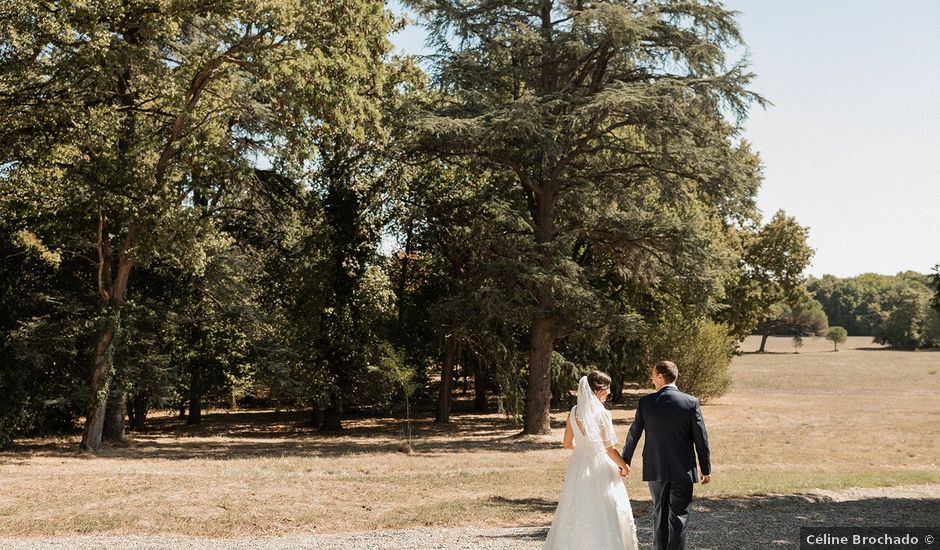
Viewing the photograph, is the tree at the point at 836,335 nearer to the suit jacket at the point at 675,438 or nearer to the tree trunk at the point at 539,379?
the tree trunk at the point at 539,379

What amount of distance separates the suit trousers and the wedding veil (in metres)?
0.55

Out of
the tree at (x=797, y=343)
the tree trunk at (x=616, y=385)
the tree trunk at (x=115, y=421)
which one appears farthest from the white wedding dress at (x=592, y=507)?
the tree at (x=797, y=343)

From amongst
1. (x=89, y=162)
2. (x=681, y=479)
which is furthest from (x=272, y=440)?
(x=681, y=479)

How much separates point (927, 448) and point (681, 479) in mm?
17674

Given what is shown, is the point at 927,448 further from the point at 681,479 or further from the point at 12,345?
the point at 12,345

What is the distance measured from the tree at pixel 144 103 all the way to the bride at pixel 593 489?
12.5m

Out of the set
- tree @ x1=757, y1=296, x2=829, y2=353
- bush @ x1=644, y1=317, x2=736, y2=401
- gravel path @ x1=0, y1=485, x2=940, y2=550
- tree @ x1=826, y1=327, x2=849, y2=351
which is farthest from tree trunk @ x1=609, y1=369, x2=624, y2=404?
tree @ x1=757, y1=296, x2=829, y2=353

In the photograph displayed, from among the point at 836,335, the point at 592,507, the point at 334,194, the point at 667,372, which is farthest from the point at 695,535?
the point at 836,335

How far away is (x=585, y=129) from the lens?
22953 millimetres

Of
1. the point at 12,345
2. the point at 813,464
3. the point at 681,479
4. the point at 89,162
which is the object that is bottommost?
Answer: the point at 813,464

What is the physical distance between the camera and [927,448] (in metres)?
21.1

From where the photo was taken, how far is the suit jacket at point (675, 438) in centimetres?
682

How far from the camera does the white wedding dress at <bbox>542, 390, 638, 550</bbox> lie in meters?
7.06

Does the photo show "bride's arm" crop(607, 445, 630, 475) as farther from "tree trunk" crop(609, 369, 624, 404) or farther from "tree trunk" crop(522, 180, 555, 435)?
"tree trunk" crop(609, 369, 624, 404)
